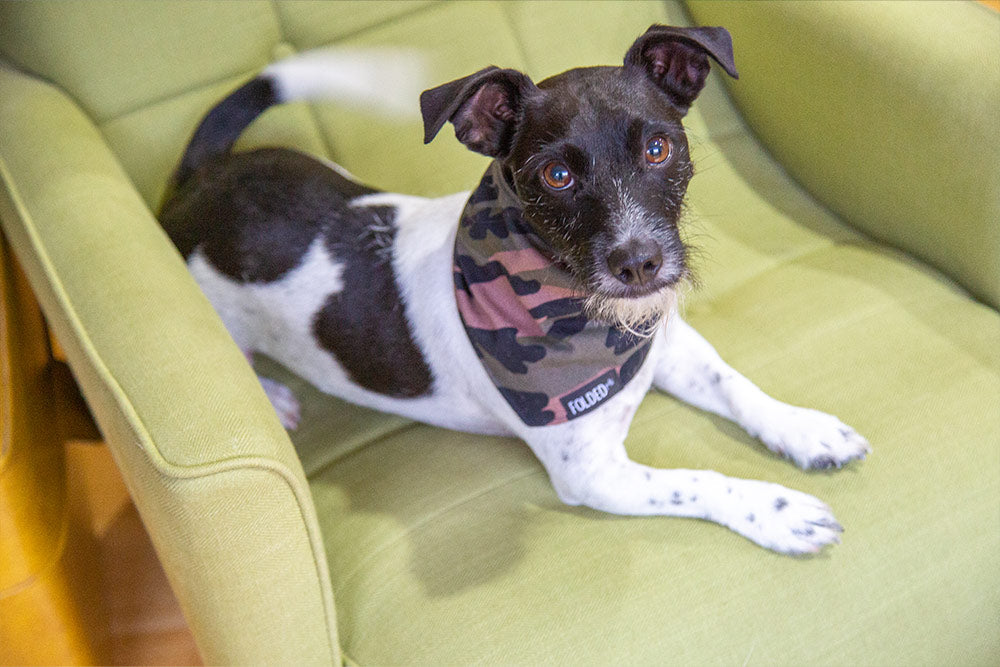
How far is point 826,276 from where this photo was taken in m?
1.96

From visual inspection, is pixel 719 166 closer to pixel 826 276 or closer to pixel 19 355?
pixel 826 276

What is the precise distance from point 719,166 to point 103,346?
1.73 m

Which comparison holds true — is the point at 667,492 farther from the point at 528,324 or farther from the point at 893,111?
the point at 893,111

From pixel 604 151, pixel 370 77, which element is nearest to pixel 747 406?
pixel 604 151

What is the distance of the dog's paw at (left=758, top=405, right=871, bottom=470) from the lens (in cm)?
151

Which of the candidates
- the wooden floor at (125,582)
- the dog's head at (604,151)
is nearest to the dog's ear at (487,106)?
the dog's head at (604,151)

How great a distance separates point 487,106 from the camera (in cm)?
144

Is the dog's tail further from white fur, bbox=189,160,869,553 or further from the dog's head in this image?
the dog's head

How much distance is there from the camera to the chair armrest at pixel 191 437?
46.4 inches

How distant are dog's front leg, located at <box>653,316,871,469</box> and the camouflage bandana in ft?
0.65

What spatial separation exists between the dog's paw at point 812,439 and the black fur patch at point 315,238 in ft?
2.35

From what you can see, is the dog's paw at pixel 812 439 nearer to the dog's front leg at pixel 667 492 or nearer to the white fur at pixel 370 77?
the dog's front leg at pixel 667 492

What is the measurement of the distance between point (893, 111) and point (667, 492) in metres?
1.10

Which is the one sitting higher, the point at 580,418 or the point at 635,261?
the point at 635,261
